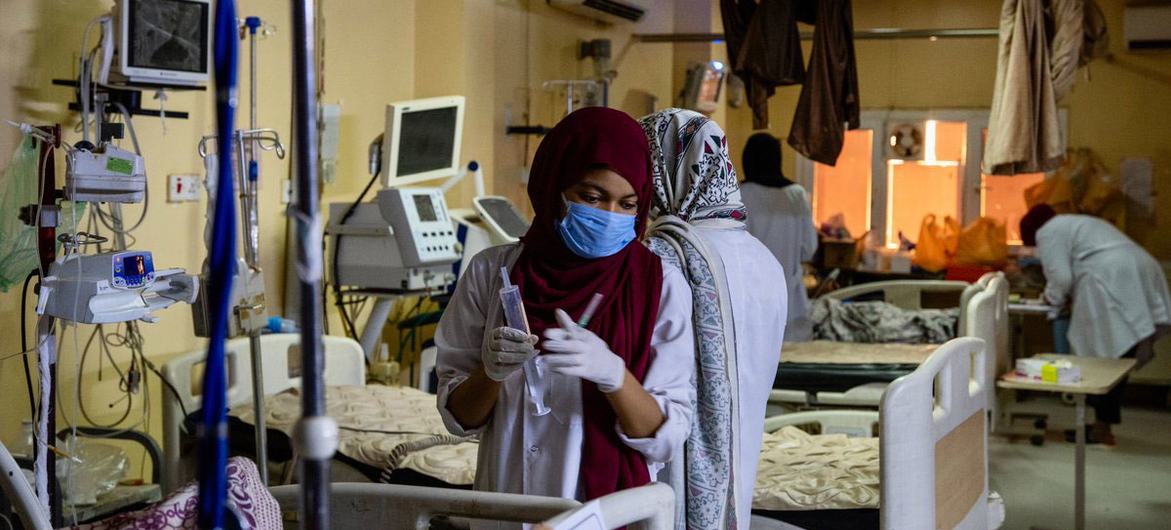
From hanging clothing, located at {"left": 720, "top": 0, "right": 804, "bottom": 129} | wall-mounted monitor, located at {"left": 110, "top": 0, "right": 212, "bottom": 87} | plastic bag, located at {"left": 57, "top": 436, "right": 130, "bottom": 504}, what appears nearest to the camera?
plastic bag, located at {"left": 57, "top": 436, "right": 130, "bottom": 504}

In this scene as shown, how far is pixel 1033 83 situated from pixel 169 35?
398 centimetres

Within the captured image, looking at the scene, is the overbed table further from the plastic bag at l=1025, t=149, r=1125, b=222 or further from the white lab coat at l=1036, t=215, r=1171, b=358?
the plastic bag at l=1025, t=149, r=1125, b=222

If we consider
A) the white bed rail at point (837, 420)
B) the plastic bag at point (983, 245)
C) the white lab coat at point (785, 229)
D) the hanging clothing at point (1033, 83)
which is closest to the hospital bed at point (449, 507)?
the white bed rail at point (837, 420)

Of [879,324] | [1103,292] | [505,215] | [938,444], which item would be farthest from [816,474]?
[1103,292]

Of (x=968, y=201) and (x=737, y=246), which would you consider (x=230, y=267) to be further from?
(x=968, y=201)

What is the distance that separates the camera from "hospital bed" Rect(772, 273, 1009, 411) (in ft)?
14.2

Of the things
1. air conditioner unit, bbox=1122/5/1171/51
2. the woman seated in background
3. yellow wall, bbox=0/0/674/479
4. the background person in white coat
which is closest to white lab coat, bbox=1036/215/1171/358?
the background person in white coat

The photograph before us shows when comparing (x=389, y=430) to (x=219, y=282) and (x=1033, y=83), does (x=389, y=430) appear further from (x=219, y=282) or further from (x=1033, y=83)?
(x=1033, y=83)

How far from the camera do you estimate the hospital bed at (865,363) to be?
4.32m

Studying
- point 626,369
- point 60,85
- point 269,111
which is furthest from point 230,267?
point 269,111

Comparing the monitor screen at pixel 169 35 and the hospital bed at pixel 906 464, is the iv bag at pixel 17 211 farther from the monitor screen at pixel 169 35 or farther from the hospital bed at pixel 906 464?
the hospital bed at pixel 906 464

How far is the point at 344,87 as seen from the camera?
17.3 feet

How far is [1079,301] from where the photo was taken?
21.9 ft

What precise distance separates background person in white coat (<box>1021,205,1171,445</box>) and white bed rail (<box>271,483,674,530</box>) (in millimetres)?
5600
